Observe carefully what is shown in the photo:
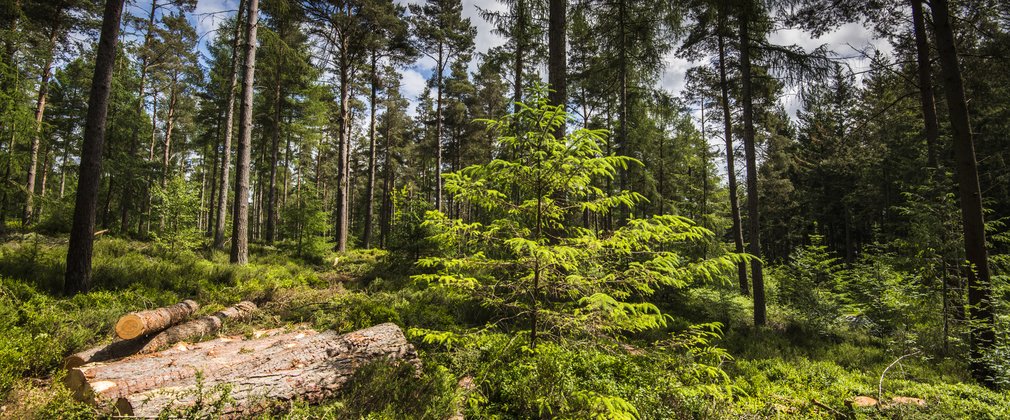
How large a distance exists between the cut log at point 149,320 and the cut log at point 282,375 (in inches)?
61.4

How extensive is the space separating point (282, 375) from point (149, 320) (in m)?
2.97

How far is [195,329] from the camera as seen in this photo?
610 cm

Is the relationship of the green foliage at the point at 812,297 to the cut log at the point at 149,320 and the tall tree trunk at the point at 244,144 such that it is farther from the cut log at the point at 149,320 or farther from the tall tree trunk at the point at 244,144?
the tall tree trunk at the point at 244,144

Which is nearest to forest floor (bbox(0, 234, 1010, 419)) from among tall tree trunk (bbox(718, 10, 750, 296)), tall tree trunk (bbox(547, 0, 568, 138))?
tall tree trunk (bbox(718, 10, 750, 296))

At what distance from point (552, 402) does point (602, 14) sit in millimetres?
12676

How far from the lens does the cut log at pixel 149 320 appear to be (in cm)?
499

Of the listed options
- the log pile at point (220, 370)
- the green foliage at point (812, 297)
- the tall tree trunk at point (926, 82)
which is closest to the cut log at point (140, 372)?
the log pile at point (220, 370)

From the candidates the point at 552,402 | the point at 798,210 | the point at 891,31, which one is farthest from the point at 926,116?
the point at 798,210

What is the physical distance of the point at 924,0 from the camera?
308 inches

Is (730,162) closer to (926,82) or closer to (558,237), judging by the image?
(926,82)

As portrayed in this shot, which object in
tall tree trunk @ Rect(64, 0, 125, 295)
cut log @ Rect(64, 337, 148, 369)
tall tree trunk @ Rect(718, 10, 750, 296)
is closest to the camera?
cut log @ Rect(64, 337, 148, 369)

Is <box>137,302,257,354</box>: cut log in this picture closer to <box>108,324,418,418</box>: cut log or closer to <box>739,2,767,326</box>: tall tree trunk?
<box>108,324,418,418</box>: cut log

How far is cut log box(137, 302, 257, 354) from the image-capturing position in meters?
5.46

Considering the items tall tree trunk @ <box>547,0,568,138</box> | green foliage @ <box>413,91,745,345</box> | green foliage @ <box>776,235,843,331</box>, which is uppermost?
tall tree trunk @ <box>547,0,568,138</box>
